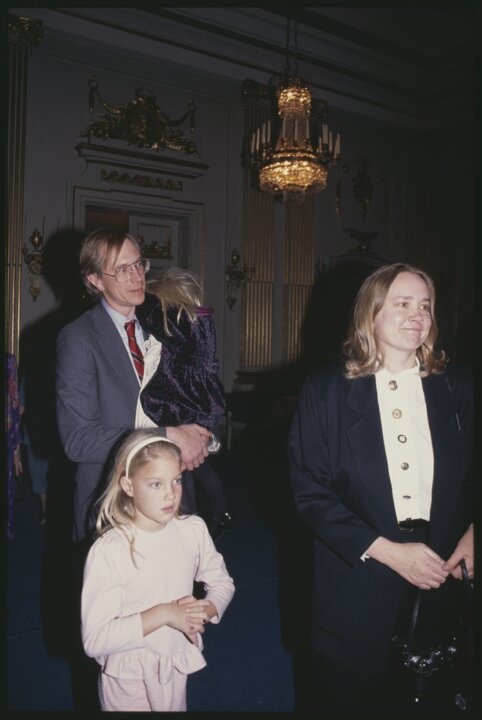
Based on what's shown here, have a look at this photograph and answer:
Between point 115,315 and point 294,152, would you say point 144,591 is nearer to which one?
point 115,315

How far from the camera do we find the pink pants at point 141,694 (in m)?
1.77

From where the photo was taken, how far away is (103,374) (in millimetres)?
2178

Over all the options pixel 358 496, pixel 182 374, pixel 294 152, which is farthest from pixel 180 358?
pixel 294 152

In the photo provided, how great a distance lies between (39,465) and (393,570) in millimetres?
4374

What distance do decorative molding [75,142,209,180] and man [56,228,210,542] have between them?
20.1ft

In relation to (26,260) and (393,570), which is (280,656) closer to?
(393,570)

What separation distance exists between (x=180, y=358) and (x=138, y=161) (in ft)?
21.6

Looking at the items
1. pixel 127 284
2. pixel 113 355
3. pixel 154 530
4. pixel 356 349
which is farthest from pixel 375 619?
pixel 127 284

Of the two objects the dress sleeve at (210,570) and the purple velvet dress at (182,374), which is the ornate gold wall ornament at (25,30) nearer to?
the purple velvet dress at (182,374)

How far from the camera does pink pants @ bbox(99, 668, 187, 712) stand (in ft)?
5.81

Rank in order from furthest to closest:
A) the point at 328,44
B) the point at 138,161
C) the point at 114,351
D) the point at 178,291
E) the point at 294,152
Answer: the point at 328,44, the point at 138,161, the point at 294,152, the point at 178,291, the point at 114,351

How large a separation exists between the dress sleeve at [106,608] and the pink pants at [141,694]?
162 millimetres

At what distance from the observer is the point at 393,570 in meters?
1.82

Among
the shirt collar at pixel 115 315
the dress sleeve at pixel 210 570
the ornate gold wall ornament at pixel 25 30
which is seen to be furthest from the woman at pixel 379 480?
the ornate gold wall ornament at pixel 25 30
